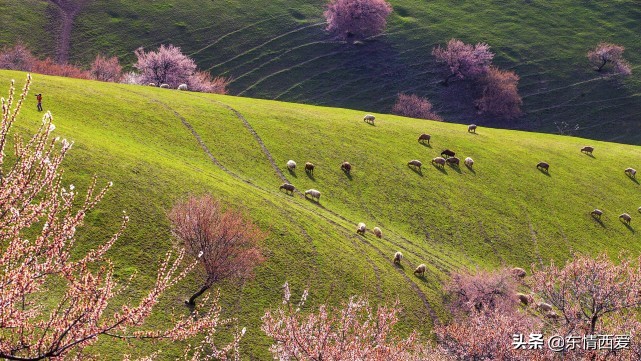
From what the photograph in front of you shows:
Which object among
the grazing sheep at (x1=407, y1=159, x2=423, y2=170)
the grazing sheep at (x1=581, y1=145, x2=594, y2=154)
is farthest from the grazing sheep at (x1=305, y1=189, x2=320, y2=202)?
the grazing sheep at (x1=581, y1=145, x2=594, y2=154)

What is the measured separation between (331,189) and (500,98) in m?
68.8

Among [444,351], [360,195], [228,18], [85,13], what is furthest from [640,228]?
[85,13]

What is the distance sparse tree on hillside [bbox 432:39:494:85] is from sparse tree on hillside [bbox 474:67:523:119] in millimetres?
4861

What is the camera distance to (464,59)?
126 m

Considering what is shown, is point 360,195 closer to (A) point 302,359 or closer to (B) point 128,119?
(B) point 128,119

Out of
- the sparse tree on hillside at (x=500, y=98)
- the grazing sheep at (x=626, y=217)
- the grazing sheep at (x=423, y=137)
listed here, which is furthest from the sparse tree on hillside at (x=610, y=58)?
the grazing sheep at (x=423, y=137)

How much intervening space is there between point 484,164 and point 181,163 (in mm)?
44633

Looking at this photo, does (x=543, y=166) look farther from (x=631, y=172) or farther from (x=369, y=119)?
(x=369, y=119)

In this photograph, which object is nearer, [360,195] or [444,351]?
Result: [444,351]

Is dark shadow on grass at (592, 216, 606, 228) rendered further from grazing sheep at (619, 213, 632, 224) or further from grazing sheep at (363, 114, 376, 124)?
grazing sheep at (363, 114, 376, 124)

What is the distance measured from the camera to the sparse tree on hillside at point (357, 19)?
134625 mm

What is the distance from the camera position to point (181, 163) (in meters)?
57.5

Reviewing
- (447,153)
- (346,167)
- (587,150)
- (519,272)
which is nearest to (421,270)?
(519,272)

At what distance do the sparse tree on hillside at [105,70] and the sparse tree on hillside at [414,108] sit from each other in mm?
62040
